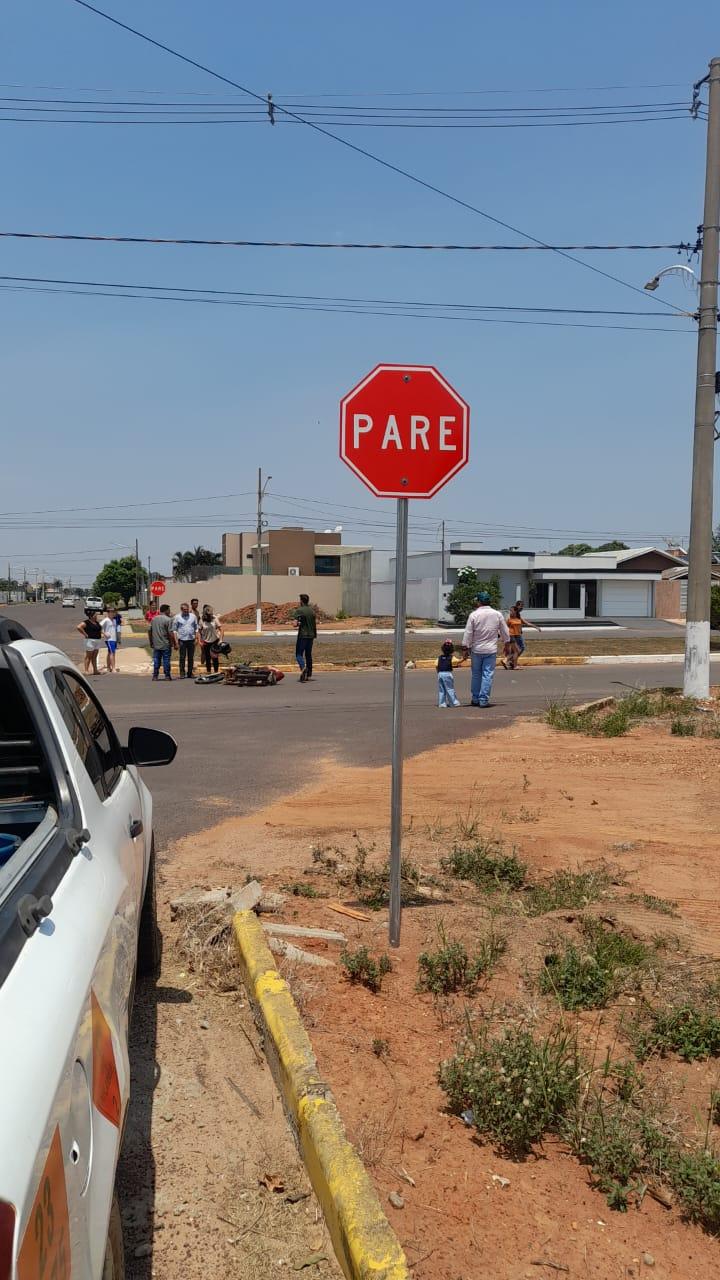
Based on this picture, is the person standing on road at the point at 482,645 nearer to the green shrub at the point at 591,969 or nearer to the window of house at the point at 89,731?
the green shrub at the point at 591,969

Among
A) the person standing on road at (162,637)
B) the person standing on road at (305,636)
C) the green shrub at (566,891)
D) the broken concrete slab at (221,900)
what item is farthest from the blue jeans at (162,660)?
the green shrub at (566,891)

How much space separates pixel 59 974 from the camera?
6.35 ft

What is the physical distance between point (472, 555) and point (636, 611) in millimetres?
12325

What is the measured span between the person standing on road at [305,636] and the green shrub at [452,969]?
52.0ft

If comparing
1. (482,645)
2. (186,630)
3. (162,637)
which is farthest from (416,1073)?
(186,630)

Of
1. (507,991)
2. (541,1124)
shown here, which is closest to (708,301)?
(507,991)

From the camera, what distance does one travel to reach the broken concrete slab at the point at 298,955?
15.2 feet

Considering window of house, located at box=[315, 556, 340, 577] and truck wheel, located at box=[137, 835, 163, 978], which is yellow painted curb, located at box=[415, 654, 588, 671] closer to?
truck wheel, located at box=[137, 835, 163, 978]

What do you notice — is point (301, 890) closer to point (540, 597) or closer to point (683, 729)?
point (683, 729)

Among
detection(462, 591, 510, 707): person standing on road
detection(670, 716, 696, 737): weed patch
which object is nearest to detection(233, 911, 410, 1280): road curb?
detection(670, 716, 696, 737): weed patch

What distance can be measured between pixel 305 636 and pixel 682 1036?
56.6ft

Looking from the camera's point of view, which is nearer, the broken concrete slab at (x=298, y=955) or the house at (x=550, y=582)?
the broken concrete slab at (x=298, y=955)

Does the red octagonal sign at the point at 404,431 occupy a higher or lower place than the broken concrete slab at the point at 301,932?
higher

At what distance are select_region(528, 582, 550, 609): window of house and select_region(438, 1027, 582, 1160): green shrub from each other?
61200 millimetres
